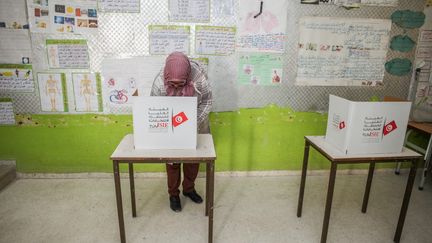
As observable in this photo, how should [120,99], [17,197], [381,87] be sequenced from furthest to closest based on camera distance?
[381,87], [120,99], [17,197]

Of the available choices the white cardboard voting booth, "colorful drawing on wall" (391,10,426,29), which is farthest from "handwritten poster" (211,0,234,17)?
"colorful drawing on wall" (391,10,426,29)

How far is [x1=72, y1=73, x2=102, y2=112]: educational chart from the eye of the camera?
2910 mm

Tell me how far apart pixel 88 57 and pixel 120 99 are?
0.49 metres

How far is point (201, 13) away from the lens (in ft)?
9.28

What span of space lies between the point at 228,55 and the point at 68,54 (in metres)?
1.51

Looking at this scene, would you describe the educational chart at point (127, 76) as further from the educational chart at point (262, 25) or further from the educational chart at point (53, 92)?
the educational chart at point (262, 25)

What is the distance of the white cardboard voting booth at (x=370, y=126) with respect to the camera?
6.38ft

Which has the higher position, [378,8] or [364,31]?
[378,8]

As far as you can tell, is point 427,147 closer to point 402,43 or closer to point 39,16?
point 402,43

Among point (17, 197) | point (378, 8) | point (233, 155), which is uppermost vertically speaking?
point (378, 8)

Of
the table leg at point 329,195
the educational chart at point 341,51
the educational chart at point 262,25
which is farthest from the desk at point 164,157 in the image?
the educational chart at point 341,51

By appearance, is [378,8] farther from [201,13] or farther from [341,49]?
[201,13]

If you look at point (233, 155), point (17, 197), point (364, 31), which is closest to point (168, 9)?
point (233, 155)

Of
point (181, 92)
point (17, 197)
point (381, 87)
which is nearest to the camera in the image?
point (181, 92)
